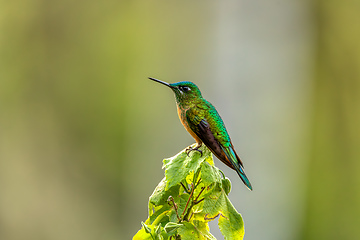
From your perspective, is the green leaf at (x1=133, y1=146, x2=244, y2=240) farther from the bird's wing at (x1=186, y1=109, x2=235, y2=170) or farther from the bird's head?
the bird's head

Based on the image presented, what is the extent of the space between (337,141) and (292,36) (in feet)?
2.54

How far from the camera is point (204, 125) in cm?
68

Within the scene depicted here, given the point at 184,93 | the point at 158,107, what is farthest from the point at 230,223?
the point at 158,107

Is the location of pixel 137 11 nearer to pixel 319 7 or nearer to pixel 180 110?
pixel 319 7

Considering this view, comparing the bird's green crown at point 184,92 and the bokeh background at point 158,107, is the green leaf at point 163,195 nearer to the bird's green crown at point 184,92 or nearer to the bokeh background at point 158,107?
the bird's green crown at point 184,92

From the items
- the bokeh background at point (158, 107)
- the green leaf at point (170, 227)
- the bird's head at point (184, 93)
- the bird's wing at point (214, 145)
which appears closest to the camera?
the green leaf at point (170, 227)

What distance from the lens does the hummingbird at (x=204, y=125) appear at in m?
0.61

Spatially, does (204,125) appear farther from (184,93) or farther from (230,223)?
(230,223)

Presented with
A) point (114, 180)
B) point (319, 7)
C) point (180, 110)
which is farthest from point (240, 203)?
point (180, 110)

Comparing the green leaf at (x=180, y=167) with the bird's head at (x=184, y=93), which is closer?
the green leaf at (x=180, y=167)

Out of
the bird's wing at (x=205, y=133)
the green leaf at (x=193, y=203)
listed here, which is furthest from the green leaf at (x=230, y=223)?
the bird's wing at (x=205, y=133)

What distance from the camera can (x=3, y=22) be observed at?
255 cm

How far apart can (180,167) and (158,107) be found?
7.60 ft

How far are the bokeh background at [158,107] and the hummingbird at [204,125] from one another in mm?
1618
